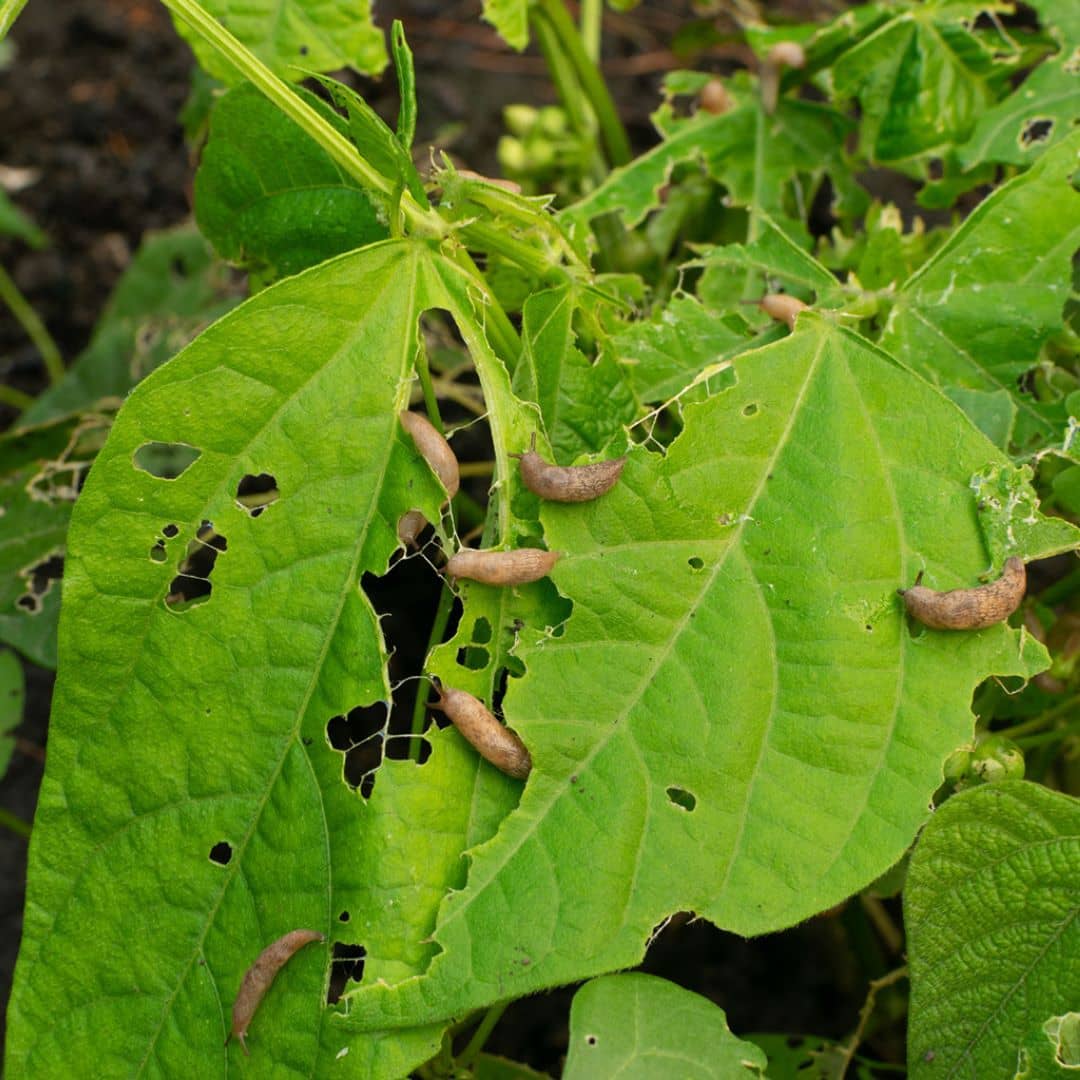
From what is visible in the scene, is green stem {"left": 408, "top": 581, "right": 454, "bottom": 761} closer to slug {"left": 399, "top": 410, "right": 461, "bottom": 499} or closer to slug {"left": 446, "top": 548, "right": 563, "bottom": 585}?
slug {"left": 446, "top": 548, "right": 563, "bottom": 585}

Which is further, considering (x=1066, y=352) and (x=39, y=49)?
(x=39, y=49)

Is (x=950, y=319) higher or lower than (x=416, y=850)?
higher

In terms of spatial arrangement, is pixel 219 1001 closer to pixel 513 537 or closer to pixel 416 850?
pixel 416 850

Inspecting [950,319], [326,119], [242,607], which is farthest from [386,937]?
[950,319]

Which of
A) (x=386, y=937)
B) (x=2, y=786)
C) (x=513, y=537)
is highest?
(x=513, y=537)

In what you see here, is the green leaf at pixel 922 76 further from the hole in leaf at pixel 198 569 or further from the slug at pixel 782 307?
the hole in leaf at pixel 198 569

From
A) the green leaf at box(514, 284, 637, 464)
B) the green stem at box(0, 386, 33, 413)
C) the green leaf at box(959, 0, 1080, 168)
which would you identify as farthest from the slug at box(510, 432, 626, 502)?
the green stem at box(0, 386, 33, 413)

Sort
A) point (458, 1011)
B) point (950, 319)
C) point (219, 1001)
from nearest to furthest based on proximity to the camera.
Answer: point (458, 1011), point (219, 1001), point (950, 319)

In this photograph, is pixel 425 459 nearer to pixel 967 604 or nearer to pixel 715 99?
pixel 967 604
